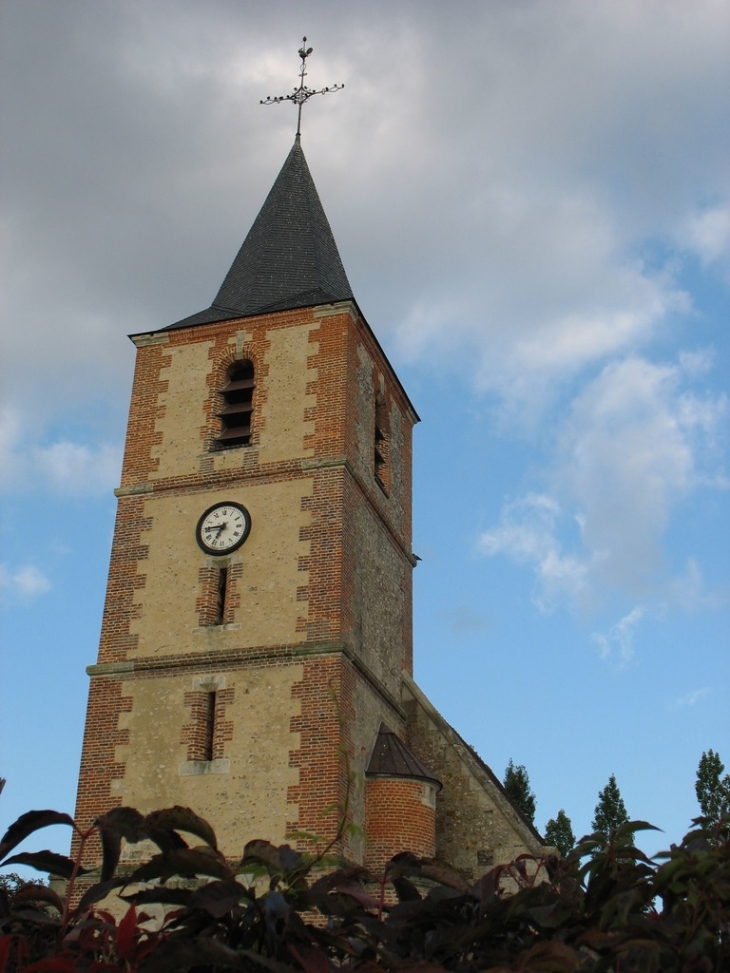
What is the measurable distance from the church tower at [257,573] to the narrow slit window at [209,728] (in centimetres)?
3

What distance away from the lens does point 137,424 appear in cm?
1783

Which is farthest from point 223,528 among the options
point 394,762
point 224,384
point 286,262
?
point 286,262

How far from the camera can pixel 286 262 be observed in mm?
19734

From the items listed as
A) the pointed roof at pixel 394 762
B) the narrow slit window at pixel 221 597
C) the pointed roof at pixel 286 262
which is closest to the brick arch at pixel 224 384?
the pointed roof at pixel 286 262

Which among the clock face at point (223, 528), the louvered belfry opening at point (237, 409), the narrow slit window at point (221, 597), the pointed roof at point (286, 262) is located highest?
the pointed roof at point (286, 262)

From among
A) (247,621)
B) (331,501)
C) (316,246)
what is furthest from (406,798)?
(316,246)

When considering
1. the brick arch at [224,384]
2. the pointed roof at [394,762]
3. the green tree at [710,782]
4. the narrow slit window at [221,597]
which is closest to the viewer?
the pointed roof at [394,762]

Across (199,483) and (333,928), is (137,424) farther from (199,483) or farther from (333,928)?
(333,928)

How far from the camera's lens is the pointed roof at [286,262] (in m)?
18.6

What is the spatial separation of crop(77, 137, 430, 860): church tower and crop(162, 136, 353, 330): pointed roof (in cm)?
8

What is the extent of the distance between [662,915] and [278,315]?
52.0ft

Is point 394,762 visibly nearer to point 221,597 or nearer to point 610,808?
point 221,597

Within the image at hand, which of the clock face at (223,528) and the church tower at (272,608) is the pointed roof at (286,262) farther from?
the clock face at (223,528)

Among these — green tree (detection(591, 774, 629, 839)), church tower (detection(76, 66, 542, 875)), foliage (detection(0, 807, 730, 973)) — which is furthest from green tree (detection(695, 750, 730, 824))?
foliage (detection(0, 807, 730, 973))
